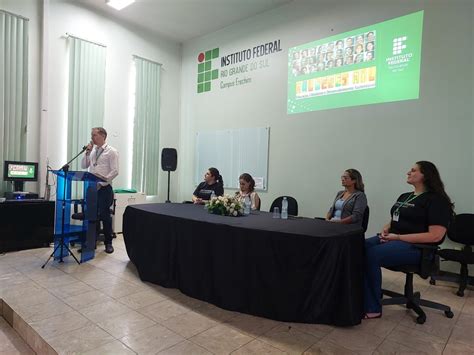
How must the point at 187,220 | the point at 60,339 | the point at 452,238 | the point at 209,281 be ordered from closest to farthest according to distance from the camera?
the point at 60,339 < the point at 209,281 < the point at 187,220 < the point at 452,238

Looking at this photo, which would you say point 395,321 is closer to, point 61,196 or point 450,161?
point 450,161

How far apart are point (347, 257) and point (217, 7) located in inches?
174

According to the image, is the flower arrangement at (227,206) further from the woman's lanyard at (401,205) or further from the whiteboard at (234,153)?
the whiteboard at (234,153)

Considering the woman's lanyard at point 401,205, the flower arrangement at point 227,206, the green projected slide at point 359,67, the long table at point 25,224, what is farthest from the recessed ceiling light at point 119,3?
the woman's lanyard at point 401,205

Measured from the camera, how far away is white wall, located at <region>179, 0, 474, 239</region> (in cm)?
337

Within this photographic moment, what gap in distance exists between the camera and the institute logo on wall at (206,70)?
5770 mm

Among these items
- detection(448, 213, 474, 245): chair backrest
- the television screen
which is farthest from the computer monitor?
detection(448, 213, 474, 245): chair backrest

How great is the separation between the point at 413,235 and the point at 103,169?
11.3ft

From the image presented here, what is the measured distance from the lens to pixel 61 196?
3.45m

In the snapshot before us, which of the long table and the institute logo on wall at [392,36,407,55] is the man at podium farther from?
the institute logo on wall at [392,36,407,55]

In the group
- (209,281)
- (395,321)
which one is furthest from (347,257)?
(209,281)

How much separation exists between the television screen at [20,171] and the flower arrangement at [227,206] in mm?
2820

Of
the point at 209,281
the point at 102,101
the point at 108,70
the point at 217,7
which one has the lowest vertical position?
the point at 209,281

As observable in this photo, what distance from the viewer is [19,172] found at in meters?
4.16
